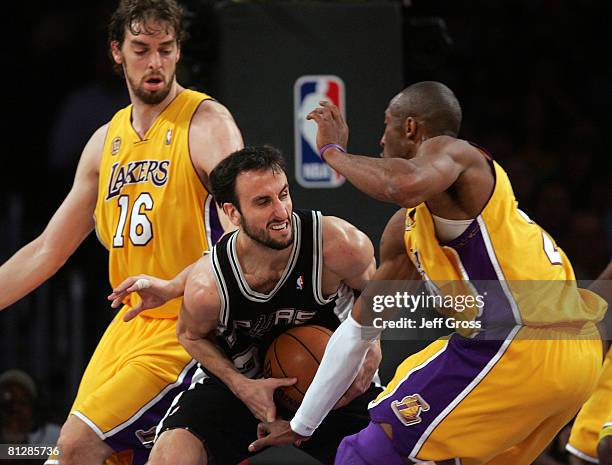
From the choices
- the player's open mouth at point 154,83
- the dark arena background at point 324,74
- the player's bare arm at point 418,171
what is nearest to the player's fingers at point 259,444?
the player's bare arm at point 418,171

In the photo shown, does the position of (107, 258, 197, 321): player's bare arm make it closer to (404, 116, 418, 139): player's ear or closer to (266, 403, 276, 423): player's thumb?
(266, 403, 276, 423): player's thumb

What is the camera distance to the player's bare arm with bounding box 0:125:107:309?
17.3ft

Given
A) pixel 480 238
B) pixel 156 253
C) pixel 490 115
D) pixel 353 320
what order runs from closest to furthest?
pixel 480 238
pixel 353 320
pixel 156 253
pixel 490 115

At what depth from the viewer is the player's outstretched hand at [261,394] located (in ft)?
14.7

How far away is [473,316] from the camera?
13.4ft

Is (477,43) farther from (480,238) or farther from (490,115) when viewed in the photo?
(480,238)

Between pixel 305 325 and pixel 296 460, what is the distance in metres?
1.38

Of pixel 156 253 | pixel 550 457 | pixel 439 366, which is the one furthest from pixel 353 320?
pixel 550 457

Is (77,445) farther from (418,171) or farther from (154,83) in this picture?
(418,171)

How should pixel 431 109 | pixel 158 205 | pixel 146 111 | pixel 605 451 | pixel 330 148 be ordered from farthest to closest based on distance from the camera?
pixel 146 111
pixel 158 205
pixel 605 451
pixel 431 109
pixel 330 148

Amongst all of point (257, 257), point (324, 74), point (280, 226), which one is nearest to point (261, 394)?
point (257, 257)

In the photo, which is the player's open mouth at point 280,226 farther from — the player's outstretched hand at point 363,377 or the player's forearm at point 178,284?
the player's outstretched hand at point 363,377

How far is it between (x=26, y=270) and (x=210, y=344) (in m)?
1.11

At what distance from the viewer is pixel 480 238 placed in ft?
13.1
